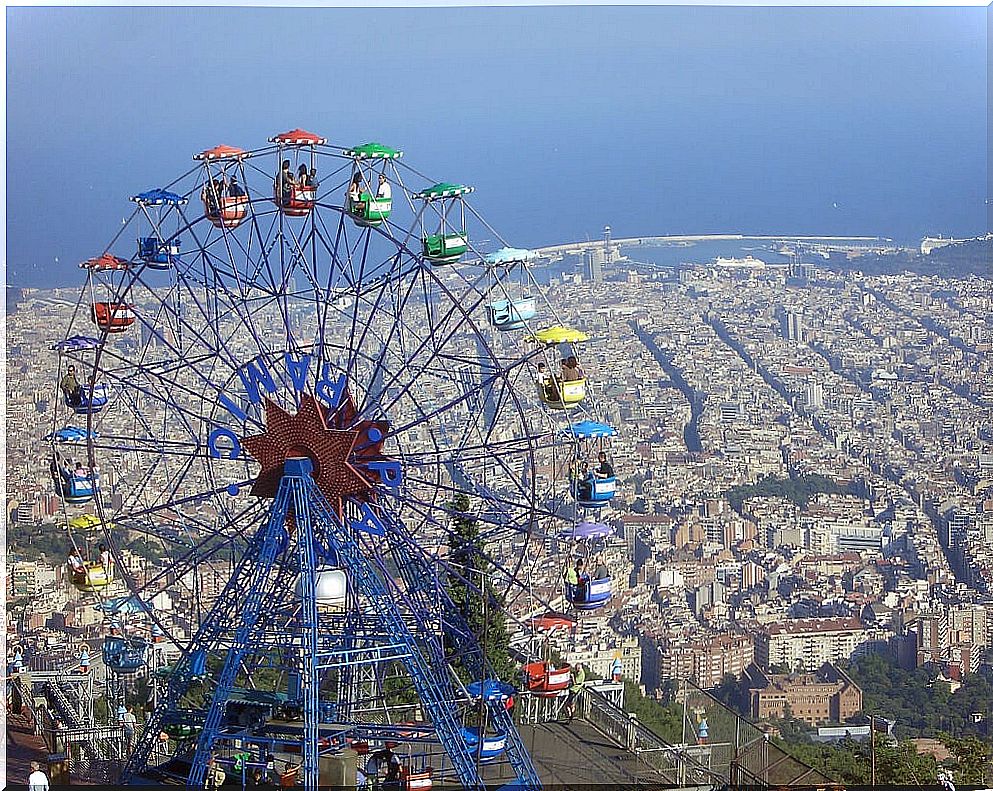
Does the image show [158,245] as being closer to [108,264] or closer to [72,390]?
[108,264]

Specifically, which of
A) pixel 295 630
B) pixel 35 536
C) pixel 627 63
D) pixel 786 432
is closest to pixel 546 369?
Answer: pixel 295 630

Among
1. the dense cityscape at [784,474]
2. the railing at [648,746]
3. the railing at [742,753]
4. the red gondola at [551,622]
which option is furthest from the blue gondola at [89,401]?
the railing at [742,753]

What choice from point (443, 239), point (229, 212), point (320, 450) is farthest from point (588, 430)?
point (229, 212)

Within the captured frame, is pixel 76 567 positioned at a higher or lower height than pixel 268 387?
lower

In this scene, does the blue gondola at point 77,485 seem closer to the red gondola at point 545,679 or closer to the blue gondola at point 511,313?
the blue gondola at point 511,313

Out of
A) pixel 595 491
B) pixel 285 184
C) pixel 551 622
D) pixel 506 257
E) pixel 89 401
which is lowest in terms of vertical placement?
pixel 551 622

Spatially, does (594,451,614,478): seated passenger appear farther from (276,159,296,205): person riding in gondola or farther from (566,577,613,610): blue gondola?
(276,159,296,205): person riding in gondola

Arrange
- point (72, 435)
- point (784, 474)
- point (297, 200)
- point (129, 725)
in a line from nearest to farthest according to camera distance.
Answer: point (297, 200), point (72, 435), point (129, 725), point (784, 474)

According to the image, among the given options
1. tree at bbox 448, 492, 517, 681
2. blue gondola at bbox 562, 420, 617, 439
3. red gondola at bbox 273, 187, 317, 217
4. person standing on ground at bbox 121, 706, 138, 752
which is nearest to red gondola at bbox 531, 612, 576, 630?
tree at bbox 448, 492, 517, 681
